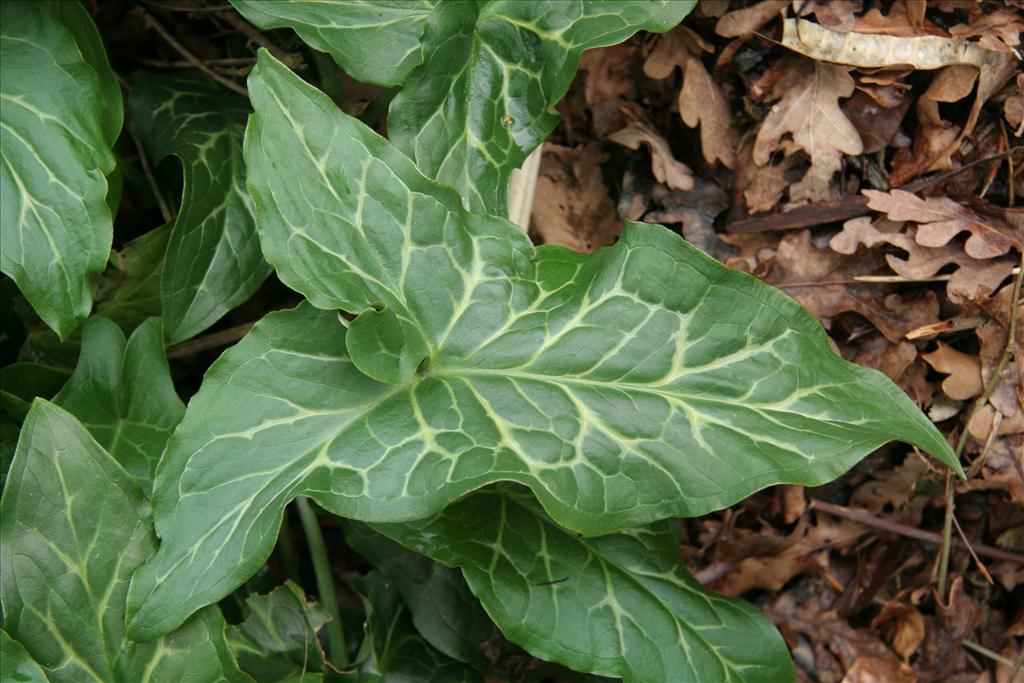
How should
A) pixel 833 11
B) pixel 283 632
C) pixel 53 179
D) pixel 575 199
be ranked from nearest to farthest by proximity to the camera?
1. pixel 53 179
2. pixel 283 632
3. pixel 833 11
4. pixel 575 199

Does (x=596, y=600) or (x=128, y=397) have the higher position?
(x=128, y=397)

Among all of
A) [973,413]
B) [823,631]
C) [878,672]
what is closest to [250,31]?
[973,413]

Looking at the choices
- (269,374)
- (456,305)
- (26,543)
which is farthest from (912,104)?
(26,543)

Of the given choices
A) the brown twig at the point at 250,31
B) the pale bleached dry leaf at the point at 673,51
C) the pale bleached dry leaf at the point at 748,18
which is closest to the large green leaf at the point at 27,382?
the brown twig at the point at 250,31

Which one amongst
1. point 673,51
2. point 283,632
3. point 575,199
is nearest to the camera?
point 283,632

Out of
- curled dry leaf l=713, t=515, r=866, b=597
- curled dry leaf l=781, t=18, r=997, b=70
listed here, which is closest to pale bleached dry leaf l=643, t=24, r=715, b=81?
curled dry leaf l=781, t=18, r=997, b=70

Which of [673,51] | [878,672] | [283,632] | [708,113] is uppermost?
[673,51]

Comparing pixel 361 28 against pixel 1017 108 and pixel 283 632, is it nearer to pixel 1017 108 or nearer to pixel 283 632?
pixel 283 632
